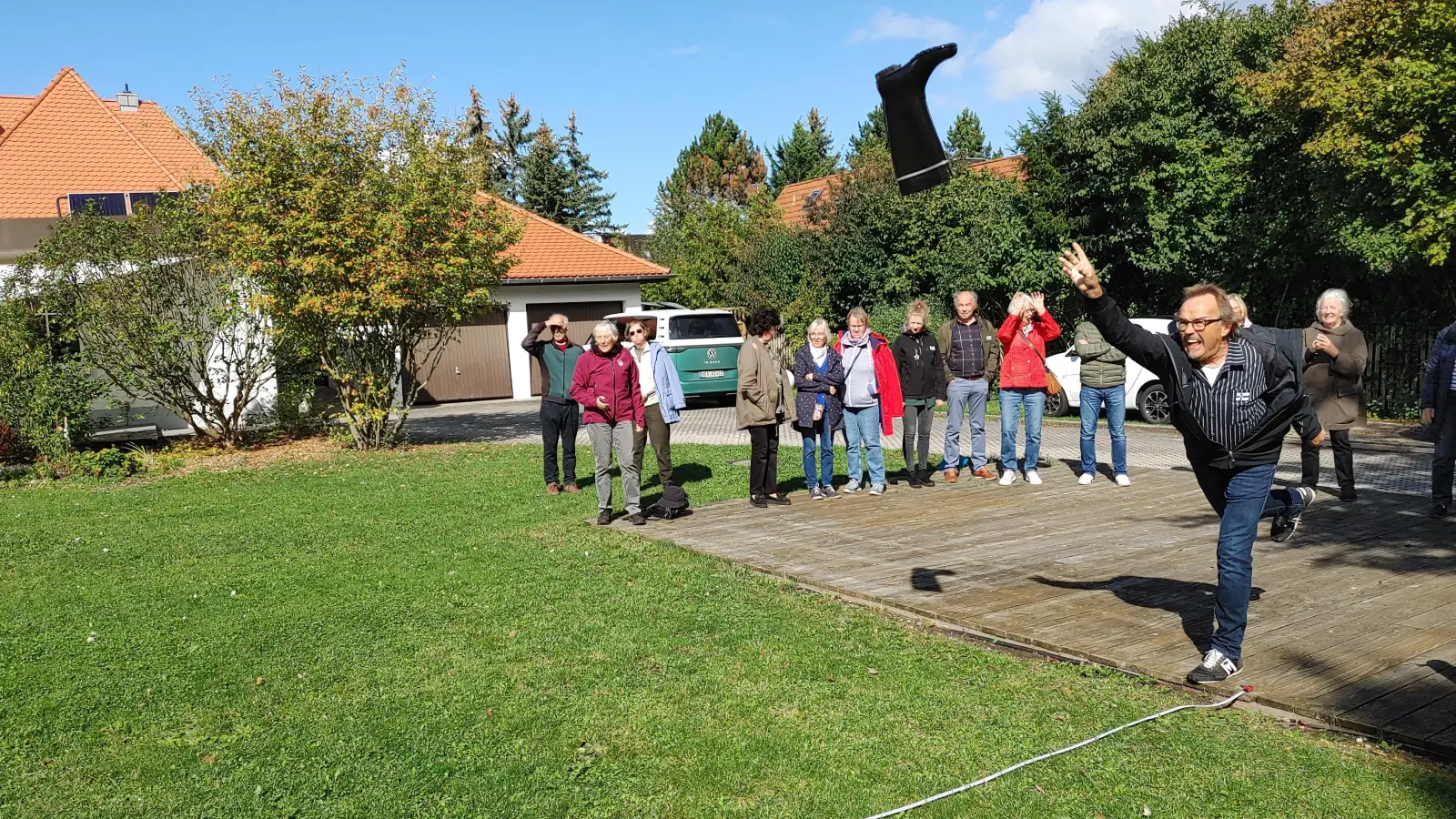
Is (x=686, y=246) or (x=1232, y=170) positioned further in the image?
(x=686, y=246)

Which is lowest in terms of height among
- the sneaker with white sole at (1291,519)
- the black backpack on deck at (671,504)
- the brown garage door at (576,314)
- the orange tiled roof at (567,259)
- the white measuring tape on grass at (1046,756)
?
the white measuring tape on grass at (1046,756)

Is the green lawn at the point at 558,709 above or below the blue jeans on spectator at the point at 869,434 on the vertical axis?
below

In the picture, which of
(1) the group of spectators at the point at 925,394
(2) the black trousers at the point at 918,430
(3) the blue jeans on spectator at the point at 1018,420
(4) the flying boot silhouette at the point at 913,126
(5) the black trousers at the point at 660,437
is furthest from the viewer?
(2) the black trousers at the point at 918,430

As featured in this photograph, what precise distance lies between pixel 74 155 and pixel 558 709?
80.7 feet

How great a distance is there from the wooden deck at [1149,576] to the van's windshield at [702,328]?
11.2 m

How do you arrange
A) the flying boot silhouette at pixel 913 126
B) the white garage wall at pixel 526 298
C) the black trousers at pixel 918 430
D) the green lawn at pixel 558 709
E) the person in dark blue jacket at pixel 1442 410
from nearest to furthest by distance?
the green lawn at pixel 558 709
the flying boot silhouette at pixel 913 126
the person in dark blue jacket at pixel 1442 410
the black trousers at pixel 918 430
the white garage wall at pixel 526 298

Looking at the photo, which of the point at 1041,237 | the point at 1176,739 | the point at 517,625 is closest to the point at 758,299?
the point at 1041,237

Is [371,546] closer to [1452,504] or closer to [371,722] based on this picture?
[371,722]

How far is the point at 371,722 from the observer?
4.64 m

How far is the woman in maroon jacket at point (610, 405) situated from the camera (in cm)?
919

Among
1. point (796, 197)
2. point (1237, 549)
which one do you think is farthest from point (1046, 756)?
point (796, 197)

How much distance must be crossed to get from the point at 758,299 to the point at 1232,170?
43.3ft

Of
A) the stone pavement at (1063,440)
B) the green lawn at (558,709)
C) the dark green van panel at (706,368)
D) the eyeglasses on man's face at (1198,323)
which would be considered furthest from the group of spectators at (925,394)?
the dark green van panel at (706,368)

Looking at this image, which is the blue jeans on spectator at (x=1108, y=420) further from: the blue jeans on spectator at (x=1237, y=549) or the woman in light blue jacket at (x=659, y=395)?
the blue jeans on spectator at (x=1237, y=549)
